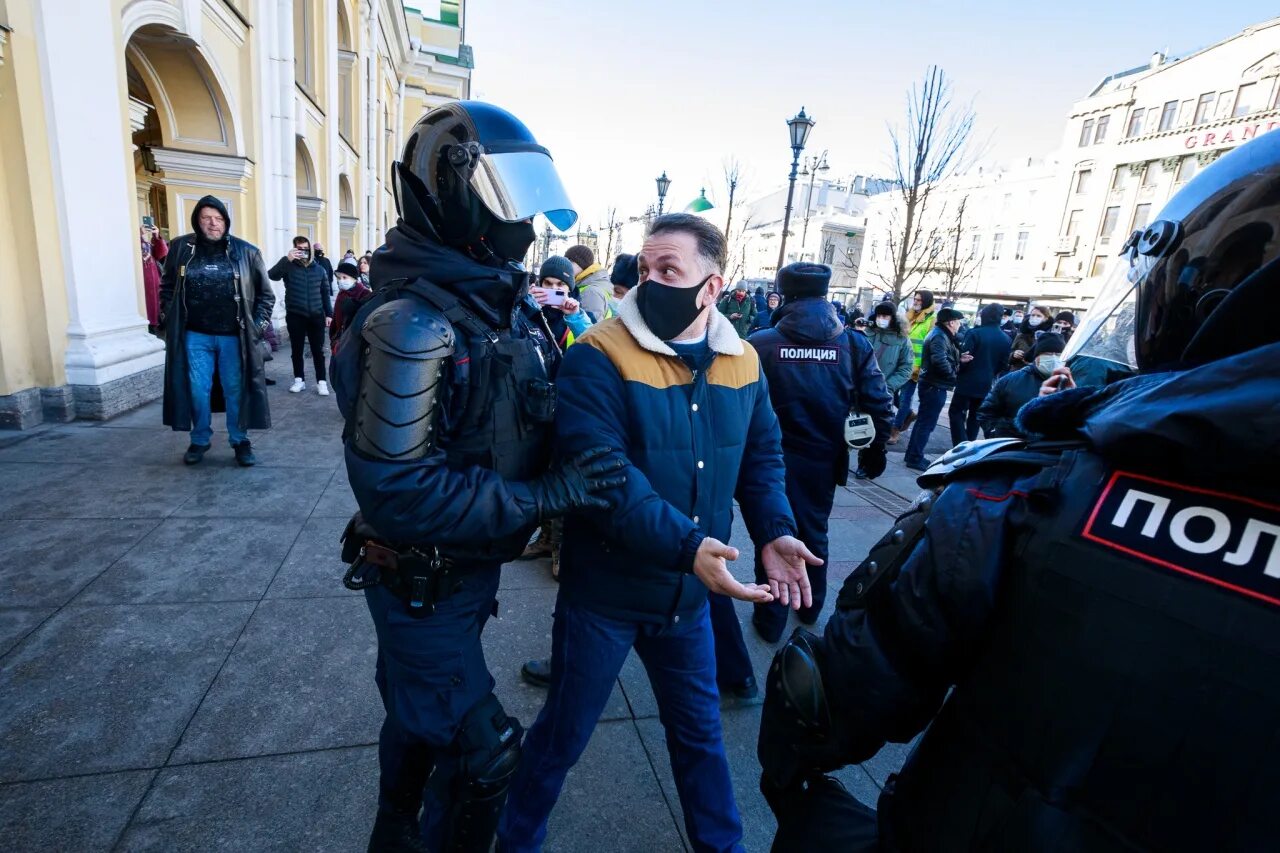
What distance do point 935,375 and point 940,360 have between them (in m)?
0.18

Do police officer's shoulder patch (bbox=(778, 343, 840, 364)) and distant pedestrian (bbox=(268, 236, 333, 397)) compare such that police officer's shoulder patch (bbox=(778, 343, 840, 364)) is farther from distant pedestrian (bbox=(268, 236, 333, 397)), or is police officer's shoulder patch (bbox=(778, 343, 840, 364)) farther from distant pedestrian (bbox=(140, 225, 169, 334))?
distant pedestrian (bbox=(140, 225, 169, 334))

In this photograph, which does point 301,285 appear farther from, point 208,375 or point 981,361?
point 981,361

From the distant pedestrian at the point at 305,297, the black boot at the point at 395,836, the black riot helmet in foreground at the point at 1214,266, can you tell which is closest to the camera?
the black riot helmet in foreground at the point at 1214,266

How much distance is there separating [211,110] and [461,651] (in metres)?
10.3

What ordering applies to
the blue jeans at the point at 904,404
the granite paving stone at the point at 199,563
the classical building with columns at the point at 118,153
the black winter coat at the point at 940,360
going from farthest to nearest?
the blue jeans at the point at 904,404 → the black winter coat at the point at 940,360 → the classical building with columns at the point at 118,153 → the granite paving stone at the point at 199,563

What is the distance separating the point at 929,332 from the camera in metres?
Result: 7.90

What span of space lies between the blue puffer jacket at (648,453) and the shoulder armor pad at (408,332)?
0.43 m

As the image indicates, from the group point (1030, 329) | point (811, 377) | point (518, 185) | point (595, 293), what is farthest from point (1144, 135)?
point (518, 185)

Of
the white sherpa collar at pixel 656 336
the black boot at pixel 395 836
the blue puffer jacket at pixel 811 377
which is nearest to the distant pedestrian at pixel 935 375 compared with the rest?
the blue puffer jacket at pixel 811 377

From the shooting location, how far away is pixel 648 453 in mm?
1739

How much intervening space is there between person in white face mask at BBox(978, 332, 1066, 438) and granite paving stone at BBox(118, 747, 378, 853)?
4.59 metres

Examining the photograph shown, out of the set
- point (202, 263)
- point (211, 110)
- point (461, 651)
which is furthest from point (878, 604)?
point (211, 110)

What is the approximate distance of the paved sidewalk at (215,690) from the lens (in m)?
1.95

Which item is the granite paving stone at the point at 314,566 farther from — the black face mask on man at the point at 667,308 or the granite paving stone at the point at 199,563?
the black face mask on man at the point at 667,308
